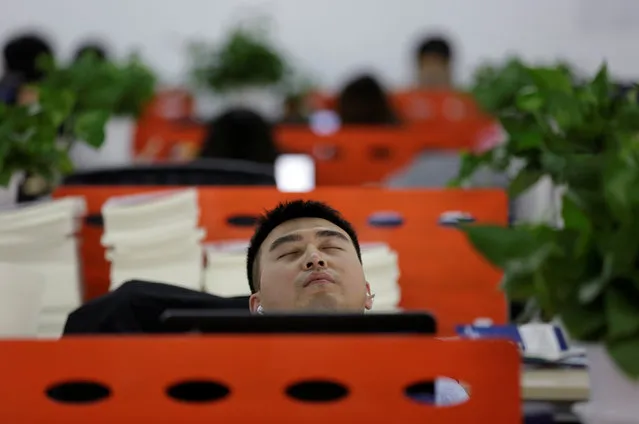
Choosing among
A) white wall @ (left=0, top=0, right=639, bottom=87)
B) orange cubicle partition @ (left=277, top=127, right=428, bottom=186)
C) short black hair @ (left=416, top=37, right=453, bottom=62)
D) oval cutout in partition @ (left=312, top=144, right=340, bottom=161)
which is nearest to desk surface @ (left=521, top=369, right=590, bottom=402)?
orange cubicle partition @ (left=277, top=127, right=428, bottom=186)

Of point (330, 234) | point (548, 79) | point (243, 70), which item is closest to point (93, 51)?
point (243, 70)

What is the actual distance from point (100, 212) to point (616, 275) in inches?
88.1

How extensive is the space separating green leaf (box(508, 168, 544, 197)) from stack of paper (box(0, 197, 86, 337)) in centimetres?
105

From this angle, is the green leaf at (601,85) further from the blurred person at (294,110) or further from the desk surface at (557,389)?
the blurred person at (294,110)

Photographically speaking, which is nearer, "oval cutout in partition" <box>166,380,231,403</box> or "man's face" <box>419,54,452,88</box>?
"oval cutout in partition" <box>166,380,231,403</box>

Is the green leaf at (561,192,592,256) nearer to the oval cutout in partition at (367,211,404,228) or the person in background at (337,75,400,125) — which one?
the oval cutout in partition at (367,211,404,228)

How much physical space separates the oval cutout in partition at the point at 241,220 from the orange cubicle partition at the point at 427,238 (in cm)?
1

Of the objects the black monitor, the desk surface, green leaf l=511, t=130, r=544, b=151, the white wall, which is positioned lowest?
the black monitor

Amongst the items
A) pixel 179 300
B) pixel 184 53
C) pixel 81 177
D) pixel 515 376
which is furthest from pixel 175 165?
pixel 184 53

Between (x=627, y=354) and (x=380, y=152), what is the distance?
5266 mm

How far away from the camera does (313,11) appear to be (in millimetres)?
11156

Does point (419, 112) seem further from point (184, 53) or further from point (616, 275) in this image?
point (616, 275)

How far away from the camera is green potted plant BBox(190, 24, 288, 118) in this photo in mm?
8398

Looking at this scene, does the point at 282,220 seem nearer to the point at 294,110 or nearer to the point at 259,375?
the point at 259,375
